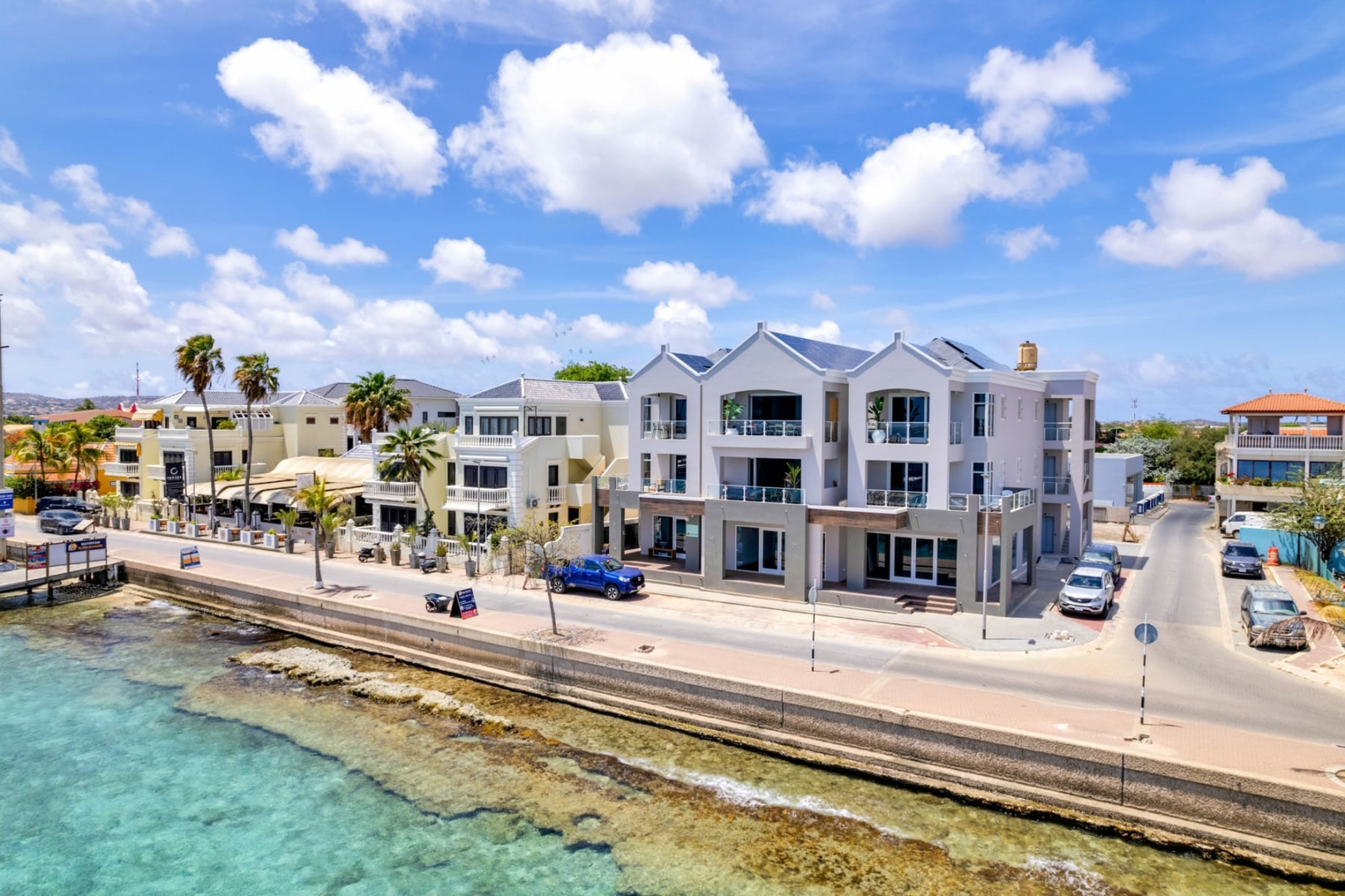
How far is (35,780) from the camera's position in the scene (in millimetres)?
21641

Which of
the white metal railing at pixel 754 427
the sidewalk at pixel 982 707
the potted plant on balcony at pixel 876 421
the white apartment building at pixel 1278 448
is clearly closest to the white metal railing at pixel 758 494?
the white metal railing at pixel 754 427

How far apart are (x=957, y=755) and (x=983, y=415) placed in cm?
1906

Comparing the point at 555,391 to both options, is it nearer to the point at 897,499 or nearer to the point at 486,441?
the point at 486,441

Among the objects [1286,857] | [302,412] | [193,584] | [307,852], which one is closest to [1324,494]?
[1286,857]

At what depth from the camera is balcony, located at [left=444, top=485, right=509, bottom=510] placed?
43562 mm

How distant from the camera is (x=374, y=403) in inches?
2018

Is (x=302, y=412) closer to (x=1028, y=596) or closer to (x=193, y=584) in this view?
(x=193, y=584)

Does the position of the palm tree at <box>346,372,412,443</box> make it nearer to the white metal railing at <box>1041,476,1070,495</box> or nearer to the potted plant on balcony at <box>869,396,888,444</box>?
the potted plant on balcony at <box>869,396,888,444</box>

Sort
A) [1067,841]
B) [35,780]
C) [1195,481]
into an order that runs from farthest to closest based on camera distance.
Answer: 1. [1195,481]
2. [35,780]
3. [1067,841]

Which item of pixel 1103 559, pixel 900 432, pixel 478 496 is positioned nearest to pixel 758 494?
pixel 900 432

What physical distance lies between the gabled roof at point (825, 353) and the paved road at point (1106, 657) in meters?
12.3

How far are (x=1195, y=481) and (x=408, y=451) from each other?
78744 millimetres

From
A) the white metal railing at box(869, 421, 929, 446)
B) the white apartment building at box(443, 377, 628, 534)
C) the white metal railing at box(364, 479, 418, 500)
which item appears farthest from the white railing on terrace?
the white metal railing at box(364, 479, 418, 500)

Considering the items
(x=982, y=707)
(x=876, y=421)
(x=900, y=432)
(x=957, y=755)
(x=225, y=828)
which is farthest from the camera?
(x=876, y=421)
